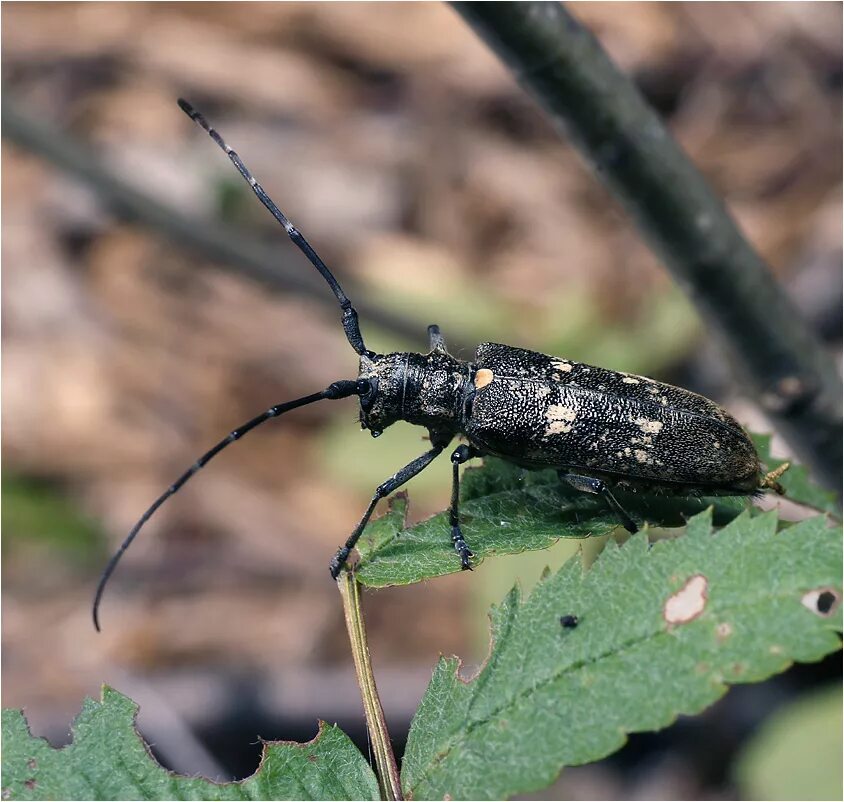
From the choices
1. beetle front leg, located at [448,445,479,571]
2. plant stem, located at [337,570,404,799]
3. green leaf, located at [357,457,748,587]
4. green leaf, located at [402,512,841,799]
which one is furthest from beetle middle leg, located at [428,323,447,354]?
green leaf, located at [402,512,841,799]

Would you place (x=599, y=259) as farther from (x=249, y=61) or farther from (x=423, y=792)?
(x=423, y=792)

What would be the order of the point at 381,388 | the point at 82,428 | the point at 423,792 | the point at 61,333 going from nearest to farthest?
the point at 423,792
the point at 381,388
the point at 82,428
the point at 61,333

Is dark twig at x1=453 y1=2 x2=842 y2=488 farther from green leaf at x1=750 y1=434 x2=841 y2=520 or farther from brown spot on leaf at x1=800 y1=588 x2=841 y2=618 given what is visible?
brown spot on leaf at x1=800 y1=588 x2=841 y2=618

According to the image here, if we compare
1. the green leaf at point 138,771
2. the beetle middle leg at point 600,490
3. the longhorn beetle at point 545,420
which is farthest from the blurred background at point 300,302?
the green leaf at point 138,771

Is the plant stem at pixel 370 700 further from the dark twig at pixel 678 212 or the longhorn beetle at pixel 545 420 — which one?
the dark twig at pixel 678 212

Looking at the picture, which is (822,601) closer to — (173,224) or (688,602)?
(688,602)

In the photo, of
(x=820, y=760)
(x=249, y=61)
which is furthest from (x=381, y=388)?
(x=249, y=61)

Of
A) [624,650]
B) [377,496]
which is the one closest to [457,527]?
[377,496]
